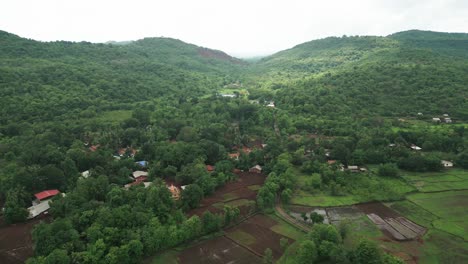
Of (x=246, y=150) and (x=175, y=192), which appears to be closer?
(x=175, y=192)

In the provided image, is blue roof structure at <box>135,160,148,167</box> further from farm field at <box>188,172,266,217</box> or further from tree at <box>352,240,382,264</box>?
tree at <box>352,240,382,264</box>

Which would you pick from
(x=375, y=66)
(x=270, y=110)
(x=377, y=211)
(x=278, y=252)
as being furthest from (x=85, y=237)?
(x=375, y=66)

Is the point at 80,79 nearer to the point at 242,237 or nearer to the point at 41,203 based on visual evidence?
the point at 41,203

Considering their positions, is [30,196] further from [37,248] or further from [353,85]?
[353,85]

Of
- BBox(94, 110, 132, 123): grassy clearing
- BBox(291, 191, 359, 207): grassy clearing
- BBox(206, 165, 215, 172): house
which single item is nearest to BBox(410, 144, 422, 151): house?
BBox(291, 191, 359, 207): grassy clearing

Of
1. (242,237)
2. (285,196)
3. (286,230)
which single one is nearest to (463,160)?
(285,196)
